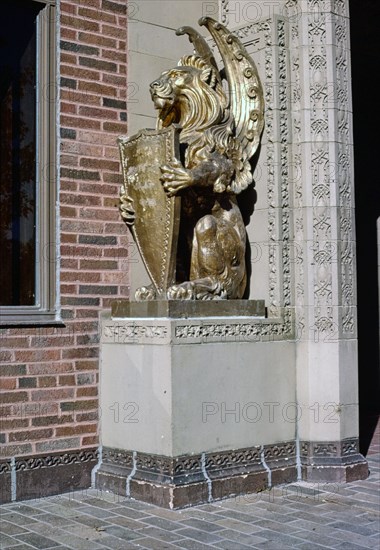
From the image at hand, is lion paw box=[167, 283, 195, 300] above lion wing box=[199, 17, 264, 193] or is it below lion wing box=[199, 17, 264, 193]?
below

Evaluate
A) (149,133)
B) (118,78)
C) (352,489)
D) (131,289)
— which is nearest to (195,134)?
(149,133)

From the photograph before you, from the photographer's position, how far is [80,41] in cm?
707

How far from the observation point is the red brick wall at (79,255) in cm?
656

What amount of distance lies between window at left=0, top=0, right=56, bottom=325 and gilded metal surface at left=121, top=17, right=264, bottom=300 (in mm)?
713

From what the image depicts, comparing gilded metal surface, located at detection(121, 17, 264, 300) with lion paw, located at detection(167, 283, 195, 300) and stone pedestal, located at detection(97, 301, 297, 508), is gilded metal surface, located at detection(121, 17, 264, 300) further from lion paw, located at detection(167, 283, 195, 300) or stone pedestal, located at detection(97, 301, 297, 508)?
stone pedestal, located at detection(97, 301, 297, 508)

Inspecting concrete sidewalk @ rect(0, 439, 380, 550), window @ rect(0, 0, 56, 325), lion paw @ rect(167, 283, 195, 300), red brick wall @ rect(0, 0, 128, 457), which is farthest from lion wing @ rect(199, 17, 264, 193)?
concrete sidewalk @ rect(0, 439, 380, 550)

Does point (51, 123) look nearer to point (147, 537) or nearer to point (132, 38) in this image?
point (132, 38)

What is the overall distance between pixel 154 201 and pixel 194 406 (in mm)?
1630

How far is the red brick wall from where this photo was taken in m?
6.56

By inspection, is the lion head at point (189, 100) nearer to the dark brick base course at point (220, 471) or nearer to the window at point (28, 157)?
the window at point (28, 157)

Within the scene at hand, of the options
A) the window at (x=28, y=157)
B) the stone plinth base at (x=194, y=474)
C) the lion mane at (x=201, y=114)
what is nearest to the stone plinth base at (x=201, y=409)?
the stone plinth base at (x=194, y=474)

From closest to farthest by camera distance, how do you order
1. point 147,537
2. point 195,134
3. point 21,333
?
point 147,537
point 21,333
point 195,134

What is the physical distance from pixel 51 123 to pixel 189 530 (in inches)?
130

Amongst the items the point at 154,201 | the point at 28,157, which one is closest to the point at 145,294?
the point at 154,201
